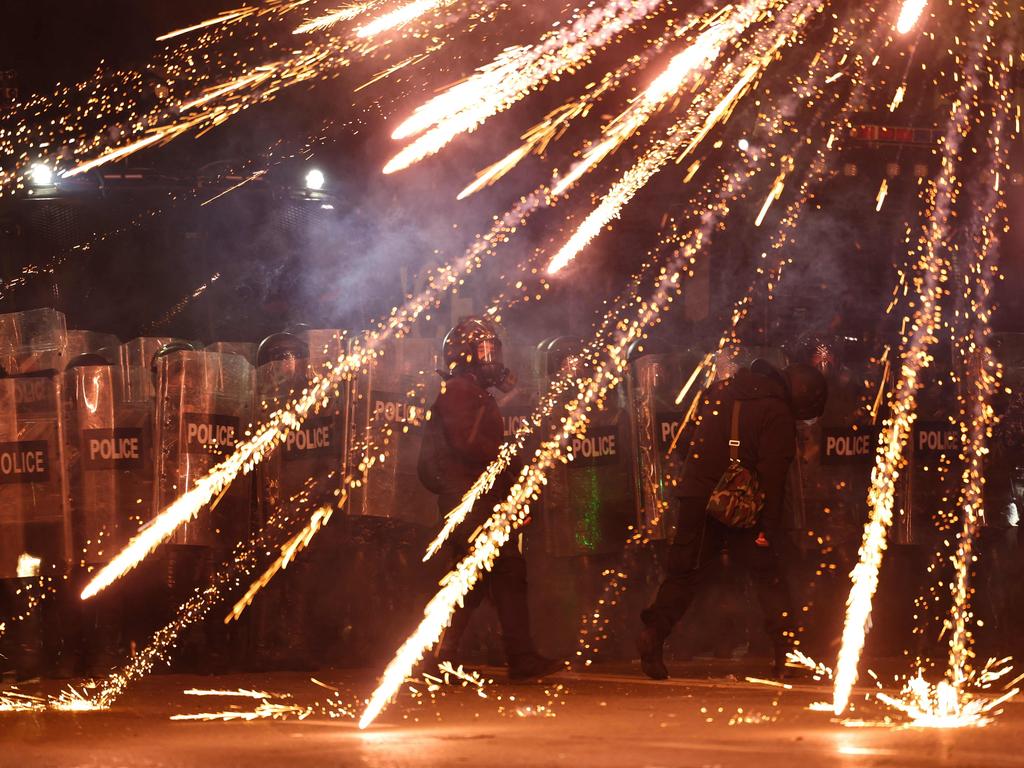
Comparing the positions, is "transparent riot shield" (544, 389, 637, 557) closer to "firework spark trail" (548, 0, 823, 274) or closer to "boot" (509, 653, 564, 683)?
"boot" (509, 653, 564, 683)

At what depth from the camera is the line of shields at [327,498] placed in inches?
332

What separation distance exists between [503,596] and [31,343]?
10.6 ft

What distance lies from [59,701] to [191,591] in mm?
1316

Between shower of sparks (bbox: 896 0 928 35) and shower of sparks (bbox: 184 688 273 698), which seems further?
shower of sparks (bbox: 896 0 928 35)

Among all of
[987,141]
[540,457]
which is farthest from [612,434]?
[987,141]

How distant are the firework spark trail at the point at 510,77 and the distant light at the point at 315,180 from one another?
25.1 inches

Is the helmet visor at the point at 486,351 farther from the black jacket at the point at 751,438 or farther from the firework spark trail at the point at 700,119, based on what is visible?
the firework spark trail at the point at 700,119

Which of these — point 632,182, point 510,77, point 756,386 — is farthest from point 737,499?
point 632,182

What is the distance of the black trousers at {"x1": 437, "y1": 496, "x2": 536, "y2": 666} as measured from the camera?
765 cm

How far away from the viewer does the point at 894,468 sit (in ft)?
30.0

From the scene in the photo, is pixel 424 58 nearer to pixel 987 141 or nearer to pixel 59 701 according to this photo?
pixel 987 141

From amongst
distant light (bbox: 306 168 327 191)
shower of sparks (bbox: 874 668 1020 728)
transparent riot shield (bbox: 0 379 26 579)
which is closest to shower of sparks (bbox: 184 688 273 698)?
transparent riot shield (bbox: 0 379 26 579)

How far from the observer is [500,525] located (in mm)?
7754

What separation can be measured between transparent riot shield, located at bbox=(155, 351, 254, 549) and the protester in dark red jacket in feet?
8.16
